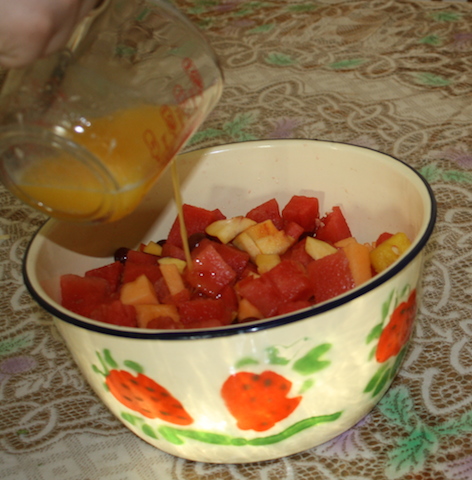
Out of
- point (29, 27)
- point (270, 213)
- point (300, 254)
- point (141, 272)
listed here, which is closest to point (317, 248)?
point (300, 254)

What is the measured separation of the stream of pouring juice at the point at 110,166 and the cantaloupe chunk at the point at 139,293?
162mm

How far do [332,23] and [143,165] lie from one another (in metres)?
1.36

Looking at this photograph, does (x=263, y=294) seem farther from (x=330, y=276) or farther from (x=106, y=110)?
(x=106, y=110)

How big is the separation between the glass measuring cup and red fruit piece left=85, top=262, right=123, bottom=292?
0.72 ft

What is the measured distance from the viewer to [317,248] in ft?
3.15

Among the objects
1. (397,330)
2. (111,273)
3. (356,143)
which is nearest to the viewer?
(397,330)

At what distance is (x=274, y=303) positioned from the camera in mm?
845

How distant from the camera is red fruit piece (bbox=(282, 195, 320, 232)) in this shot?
3.36 feet

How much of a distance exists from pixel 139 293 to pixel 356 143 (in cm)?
67

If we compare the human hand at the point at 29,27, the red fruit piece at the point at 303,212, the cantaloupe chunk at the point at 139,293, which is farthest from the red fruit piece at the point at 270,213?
the human hand at the point at 29,27

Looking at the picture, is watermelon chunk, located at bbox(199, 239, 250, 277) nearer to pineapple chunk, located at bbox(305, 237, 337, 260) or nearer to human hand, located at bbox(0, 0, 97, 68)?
pineapple chunk, located at bbox(305, 237, 337, 260)

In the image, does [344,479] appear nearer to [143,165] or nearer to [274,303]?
[274,303]

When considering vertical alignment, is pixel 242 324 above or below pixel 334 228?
above

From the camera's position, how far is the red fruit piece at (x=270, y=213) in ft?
3.47
